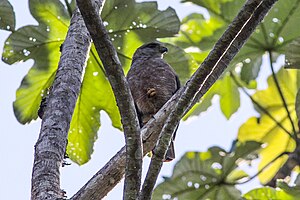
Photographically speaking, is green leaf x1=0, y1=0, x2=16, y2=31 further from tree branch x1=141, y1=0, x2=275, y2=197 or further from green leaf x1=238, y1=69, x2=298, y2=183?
green leaf x1=238, y1=69, x2=298, y2=183

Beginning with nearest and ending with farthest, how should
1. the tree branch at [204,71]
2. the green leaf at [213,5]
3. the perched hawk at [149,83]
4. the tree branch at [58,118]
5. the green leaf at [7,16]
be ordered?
the tree branch at [204,71], the tree branch at [58,118], the green leaf at [7,16], the perched hawk at [149,83], the green leaf at [213,5]

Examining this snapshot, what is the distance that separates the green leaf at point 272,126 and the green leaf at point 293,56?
172 cm

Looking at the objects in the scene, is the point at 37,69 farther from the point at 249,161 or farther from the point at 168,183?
the point at 249,161

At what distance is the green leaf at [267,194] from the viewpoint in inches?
151

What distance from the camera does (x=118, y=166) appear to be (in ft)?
8.96

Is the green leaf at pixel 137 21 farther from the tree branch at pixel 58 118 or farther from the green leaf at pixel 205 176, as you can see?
the green leaf at pixel 205 176

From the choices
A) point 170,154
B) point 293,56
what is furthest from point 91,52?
point 293,56

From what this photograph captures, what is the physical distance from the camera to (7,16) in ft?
12.0

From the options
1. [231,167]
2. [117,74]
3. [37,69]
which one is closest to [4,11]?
[37,69]

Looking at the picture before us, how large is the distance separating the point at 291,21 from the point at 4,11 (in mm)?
1934

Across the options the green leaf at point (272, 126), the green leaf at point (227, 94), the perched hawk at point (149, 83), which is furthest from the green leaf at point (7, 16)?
the green leaf at point (272, 126)

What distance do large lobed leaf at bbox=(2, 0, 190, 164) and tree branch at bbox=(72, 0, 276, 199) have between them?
1102mm

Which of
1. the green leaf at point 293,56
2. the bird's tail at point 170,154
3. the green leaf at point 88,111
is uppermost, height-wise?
the green leaf at point 88,111

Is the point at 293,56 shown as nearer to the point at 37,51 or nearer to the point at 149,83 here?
the point at 149,83
